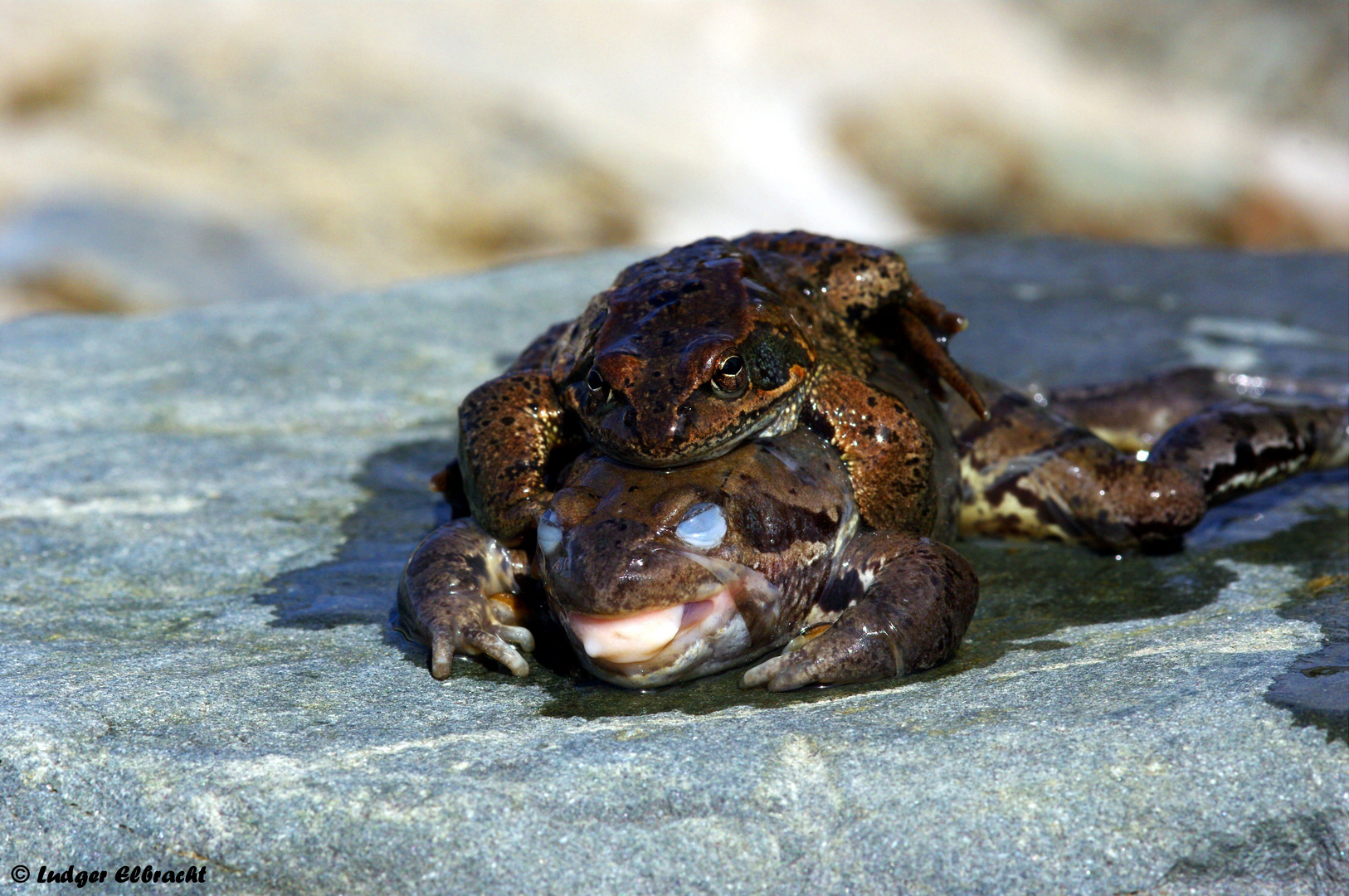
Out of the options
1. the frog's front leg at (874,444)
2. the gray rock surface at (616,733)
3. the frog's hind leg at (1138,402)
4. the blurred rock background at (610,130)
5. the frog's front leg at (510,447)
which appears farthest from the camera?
the blurred rock background at (610,130)

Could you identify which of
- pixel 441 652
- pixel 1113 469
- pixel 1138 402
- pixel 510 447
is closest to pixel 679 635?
pixel 441 652

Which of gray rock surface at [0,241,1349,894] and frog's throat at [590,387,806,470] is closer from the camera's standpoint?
gray rock surface at [0,241,1349,894]

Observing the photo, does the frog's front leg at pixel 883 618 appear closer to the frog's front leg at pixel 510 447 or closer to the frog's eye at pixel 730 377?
the frog's eye at pixel 730 377

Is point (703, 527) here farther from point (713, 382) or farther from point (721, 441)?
point (713, 382)

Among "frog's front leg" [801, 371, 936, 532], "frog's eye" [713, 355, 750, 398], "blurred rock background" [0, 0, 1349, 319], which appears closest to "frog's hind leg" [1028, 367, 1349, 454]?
"frog's front leg" [801, 371, 936, 532]

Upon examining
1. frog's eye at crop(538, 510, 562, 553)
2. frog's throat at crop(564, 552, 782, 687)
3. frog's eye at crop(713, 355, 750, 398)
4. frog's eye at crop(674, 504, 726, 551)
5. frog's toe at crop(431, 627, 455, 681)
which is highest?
frog's eye at crop(713, 355, 750, 398)

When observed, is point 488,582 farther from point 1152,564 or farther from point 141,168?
point 141,168

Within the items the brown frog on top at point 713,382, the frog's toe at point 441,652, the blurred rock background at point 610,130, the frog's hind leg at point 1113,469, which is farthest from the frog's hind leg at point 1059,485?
the blurred rock background at point 610,130

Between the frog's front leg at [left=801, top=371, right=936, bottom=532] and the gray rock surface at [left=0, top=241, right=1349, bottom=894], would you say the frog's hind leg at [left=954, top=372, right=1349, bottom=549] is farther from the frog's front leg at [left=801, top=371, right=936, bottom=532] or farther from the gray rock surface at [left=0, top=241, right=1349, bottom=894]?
the frog's front leg at [left=801, top=371, right=936, bottom=532]
